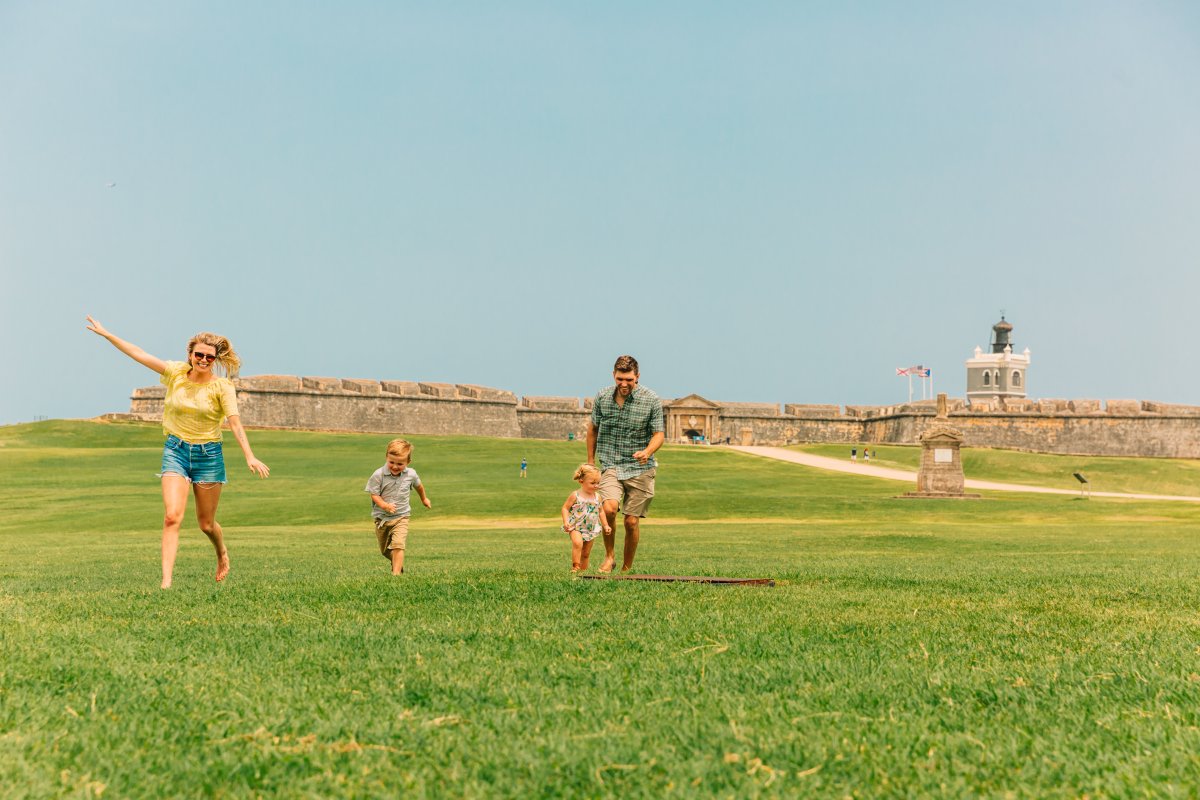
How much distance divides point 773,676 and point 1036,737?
102cm

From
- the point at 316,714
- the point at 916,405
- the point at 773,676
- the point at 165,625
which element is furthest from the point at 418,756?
the point at 916,405

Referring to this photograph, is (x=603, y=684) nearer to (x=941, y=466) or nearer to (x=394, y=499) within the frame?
(x=394, y=499)

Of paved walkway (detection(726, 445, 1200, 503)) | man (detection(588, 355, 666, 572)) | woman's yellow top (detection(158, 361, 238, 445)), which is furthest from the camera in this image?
paved walkway (detection(726, 445, 1200, 503))

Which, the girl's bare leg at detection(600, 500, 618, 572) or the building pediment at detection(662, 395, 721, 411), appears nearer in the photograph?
the girl's bare leg at detection(600, 500, 618, 572)

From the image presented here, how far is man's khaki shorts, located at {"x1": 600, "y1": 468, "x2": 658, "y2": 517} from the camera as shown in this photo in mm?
8688

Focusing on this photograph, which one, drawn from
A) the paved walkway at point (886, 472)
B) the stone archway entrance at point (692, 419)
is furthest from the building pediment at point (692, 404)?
the paved walkway at point (886, 472)

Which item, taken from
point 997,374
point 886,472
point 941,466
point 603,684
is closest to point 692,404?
point 886,472

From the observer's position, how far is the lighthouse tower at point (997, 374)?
105 meters

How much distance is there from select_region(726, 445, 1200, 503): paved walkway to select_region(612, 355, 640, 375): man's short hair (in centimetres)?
2834

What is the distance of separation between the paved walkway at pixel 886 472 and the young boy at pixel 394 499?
29.1 m

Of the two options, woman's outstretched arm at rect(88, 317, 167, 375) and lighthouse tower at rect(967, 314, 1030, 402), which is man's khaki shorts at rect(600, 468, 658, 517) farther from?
lighthouse tower at rect(967, 314, 1030, 402)

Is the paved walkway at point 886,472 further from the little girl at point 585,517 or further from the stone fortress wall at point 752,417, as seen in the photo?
the little girl at point 585,517

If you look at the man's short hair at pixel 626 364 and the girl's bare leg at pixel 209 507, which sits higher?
the man's short hair at pixel 626 364

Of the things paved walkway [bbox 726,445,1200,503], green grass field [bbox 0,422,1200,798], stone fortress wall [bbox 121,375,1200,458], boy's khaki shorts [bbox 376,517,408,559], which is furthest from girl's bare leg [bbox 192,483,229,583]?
stone fortress wall [bbox 121,375,1200,458]
